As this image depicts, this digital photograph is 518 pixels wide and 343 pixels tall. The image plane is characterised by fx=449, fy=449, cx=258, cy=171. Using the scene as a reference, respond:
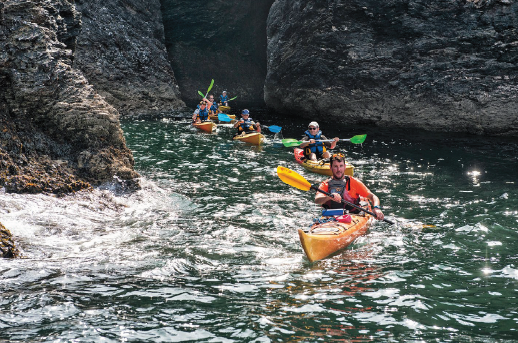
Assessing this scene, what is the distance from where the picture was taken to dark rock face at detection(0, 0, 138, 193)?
789 centimetres

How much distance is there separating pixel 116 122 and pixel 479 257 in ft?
23.9

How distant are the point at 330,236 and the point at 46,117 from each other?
5.98m

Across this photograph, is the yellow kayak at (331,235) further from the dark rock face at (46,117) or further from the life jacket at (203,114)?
the life jacket at (203,114)

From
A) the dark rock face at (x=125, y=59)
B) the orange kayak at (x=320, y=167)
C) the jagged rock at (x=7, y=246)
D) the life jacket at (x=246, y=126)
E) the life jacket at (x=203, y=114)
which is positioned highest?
the dark rock face at (x=125, y=59)

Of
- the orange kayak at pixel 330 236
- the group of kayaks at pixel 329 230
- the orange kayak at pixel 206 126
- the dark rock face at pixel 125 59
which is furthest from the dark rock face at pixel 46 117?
the dark rock face at pixel 125 59

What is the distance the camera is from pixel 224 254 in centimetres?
632

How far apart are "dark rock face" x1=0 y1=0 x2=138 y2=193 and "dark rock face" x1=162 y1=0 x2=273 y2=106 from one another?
22.2 m

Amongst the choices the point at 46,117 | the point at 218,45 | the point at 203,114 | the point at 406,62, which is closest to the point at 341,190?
the point at 46,117

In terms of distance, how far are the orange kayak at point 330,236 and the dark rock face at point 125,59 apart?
18415 millimetres

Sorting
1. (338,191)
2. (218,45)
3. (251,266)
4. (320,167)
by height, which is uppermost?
(218,45)

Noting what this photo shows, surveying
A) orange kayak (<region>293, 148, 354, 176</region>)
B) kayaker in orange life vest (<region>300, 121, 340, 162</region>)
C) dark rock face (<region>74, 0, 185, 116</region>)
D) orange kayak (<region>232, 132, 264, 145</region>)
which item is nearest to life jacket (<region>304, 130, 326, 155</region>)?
kayaker in orange life vest (<region>300, 121, 340, 162</region>)

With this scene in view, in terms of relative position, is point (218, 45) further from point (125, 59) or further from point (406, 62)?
point (406, 62)

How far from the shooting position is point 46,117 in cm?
876

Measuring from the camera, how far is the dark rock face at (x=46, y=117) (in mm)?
7889
